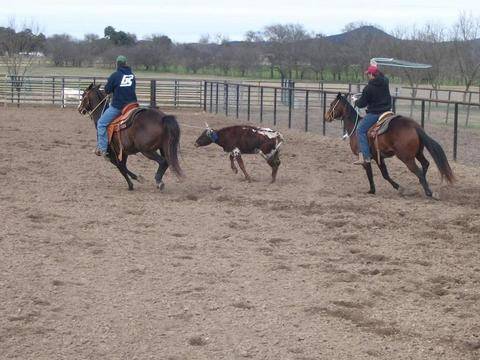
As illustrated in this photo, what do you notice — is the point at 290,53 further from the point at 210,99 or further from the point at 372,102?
the point at 372,102

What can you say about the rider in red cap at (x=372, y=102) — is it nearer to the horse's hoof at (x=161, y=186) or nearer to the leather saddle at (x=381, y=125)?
the leather saddle at (x=381, y=125)

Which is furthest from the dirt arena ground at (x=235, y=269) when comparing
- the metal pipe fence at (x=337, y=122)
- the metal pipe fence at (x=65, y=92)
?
the metal pipe fence at (x=65, y=92)

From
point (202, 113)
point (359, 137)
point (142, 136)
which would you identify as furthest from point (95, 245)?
point (202, 113)

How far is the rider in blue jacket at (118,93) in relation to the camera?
11.2 metres

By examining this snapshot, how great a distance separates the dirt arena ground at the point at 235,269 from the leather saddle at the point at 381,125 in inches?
34.8

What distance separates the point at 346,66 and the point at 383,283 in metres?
41.5

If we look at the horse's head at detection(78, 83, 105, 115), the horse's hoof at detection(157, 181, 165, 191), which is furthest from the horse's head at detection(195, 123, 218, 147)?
the horse's head at detection(78, 83, 105, 115)

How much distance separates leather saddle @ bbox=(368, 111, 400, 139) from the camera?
427 inches

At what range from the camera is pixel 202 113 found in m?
29.3

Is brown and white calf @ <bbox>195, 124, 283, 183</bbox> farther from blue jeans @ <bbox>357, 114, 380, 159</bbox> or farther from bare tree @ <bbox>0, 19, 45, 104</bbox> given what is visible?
Result: bare tree @ <bbox>0, 19, 45, 104</bbox>

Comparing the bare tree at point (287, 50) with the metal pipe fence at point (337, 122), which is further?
the bare tree at point (287, 50)

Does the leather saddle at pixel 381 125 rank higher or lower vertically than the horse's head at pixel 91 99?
lower

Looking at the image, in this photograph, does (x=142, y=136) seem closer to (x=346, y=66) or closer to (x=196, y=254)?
(x=196, y=254)

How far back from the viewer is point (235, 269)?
6879 millimetres
